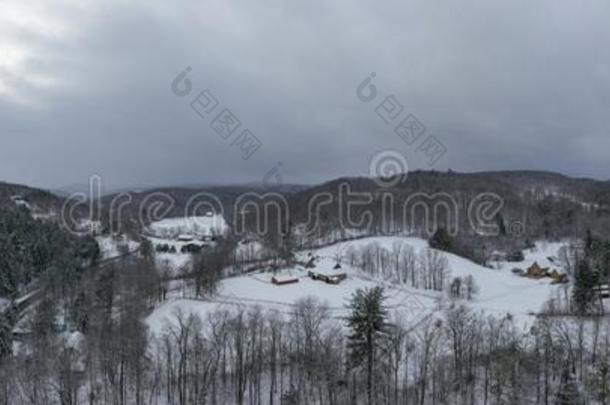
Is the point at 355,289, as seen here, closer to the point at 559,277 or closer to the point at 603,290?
the point at 603,290

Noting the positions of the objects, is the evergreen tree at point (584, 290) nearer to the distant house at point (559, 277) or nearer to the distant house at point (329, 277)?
the distant house at point (559, 277)

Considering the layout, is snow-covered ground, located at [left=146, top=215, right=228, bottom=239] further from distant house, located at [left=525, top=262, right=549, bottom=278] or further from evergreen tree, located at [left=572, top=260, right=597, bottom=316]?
evergreen tree, located at [left=572, top=260, right=597, bottom=316]

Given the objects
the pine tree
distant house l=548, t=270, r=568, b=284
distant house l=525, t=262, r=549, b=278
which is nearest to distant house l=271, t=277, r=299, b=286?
the pine tree

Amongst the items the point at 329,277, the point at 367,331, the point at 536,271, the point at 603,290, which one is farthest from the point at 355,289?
the point at 536,271

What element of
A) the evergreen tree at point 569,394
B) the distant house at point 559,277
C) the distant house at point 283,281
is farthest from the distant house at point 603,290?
the distant house at point 283,281

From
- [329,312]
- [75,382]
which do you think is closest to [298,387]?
[75,382]

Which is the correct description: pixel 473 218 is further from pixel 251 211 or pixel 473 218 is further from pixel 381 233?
pixel 251 211
